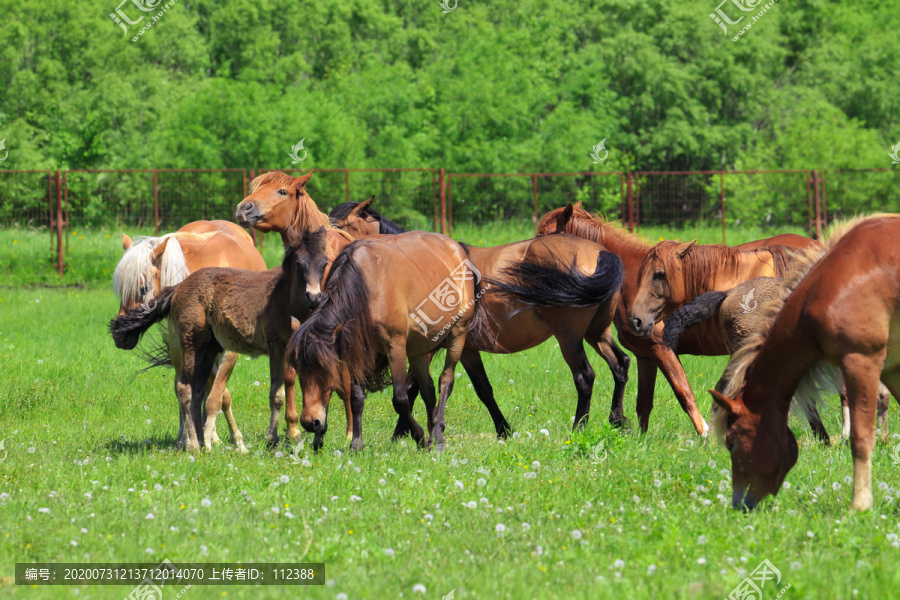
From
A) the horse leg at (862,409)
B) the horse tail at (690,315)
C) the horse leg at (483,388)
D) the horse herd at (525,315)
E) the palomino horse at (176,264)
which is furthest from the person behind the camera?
the horse leg at (483,388)

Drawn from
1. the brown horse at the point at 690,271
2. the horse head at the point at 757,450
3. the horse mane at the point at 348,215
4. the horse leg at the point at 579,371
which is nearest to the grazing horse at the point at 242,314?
the horse leg at the point at 579,371

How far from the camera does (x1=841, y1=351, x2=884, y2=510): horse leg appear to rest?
491 centimetres

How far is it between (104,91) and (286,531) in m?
34.1

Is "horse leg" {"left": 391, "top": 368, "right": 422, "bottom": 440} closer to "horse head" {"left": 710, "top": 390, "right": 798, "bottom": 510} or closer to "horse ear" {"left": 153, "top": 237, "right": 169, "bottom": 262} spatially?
"horse ear" {"left": 153, "top": 237, "right": 169, "bottom": 262}

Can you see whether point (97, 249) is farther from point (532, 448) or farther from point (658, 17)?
point (658, 17)

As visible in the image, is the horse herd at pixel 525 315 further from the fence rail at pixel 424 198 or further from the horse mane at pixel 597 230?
the fence rail at pixel 424 198

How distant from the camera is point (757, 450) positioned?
5.14 metres

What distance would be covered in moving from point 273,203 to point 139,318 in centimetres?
167

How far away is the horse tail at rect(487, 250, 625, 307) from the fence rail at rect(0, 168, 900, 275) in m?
13.0

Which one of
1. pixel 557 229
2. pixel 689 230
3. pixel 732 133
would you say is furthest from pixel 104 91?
pixel 557 229

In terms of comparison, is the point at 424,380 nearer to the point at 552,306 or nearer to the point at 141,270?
the point at 552,306

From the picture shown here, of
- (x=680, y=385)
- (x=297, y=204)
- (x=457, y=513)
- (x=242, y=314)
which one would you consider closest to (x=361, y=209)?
(x=297, y=204)

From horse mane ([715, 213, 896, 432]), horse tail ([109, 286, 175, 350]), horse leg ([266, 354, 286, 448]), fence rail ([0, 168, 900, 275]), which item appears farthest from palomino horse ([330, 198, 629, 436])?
fence rail ([0, 168, 900, 275])

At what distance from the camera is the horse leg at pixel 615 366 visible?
8.49 m
